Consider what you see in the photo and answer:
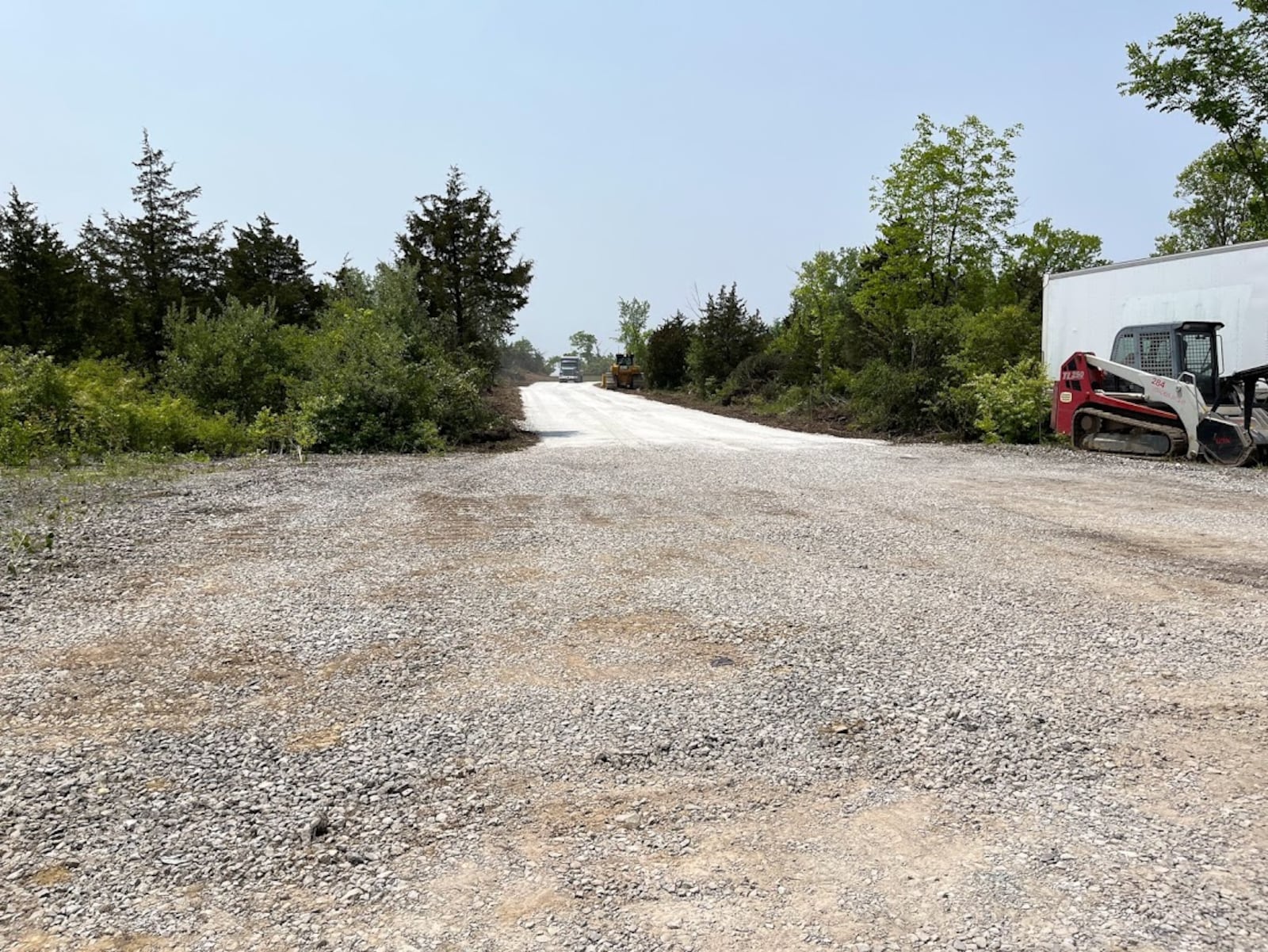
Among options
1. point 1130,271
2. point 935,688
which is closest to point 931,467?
point 1130,271

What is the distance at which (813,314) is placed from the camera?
36.2 m

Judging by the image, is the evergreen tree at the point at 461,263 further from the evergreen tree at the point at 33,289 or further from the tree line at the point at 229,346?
the evergreen tree at the point at 33,289

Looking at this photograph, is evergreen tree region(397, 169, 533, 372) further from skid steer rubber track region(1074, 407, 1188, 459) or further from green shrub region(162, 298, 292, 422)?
skid steer rubber track region(1074, 407, 1188, 459)

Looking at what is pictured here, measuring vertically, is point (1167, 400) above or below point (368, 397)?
below

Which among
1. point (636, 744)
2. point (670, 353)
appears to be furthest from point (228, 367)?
point (670, 353)

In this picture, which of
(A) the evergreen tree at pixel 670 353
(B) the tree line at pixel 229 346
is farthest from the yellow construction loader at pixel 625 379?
(B) the tree line at pixel 229 346

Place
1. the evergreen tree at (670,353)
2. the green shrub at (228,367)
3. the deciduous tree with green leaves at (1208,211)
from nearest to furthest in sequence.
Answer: the green shrub at (228,367) < the deciduous tree with green leaves at (1208,211) < the evergreen tree at (670,353)

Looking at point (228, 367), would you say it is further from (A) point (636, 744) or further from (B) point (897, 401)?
(A) point (636, 744)

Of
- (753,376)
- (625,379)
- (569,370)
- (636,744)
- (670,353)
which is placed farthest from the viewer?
(569,370)

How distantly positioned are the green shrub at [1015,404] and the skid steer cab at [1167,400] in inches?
41.9

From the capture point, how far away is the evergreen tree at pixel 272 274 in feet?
112

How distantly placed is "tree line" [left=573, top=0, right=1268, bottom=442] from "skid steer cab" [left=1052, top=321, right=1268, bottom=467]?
144 centimetres

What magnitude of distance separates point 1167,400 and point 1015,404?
3172 millimetres

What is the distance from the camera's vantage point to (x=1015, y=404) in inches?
624
